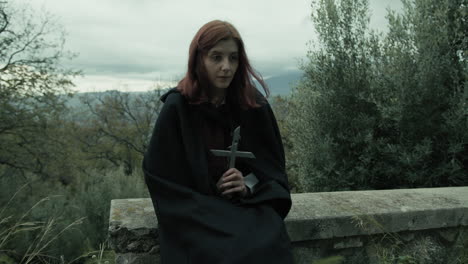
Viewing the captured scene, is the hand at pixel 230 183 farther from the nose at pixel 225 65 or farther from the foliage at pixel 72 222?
the foliage at pixel 72 222

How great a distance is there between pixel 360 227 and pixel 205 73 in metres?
1.59

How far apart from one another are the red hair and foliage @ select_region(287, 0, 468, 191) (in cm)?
→ 306

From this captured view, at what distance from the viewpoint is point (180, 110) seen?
2.13m

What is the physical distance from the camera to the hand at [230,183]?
2119 mm

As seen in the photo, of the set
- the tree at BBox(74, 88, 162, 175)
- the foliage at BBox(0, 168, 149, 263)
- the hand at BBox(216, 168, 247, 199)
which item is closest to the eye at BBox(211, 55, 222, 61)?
the hand at BBox(216, 168, 247, 199)

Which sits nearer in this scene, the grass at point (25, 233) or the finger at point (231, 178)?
the finger at point (231, 178)

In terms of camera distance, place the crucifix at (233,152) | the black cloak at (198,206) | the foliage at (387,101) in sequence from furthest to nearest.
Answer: the foliage at (387,101), the crucifix at (233,152), the black cloak at (198,206)

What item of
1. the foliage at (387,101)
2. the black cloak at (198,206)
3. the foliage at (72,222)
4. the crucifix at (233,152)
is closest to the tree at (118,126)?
the foliage at (72,222)

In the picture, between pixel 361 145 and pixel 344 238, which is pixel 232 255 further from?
pixel 361 145

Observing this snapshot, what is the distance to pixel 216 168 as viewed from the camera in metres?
2.28

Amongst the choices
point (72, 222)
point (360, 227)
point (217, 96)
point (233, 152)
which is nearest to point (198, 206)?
point (233, 152)

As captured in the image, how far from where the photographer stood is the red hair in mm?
2143

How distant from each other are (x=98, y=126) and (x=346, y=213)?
71.1ft

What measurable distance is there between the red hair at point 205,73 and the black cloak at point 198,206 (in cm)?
7
